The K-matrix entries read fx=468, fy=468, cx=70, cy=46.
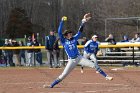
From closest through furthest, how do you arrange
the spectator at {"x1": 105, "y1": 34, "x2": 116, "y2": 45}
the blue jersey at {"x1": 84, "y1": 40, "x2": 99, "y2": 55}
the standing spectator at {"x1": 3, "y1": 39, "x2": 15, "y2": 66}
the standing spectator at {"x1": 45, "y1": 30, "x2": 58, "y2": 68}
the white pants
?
the white pants, the blue jersey at {"x1": 84, "y1": 40, "x2": 99, "y2": 55}, the standing spectator at {"x1": 45, "y1": 30, "x2": 58, "y2": 68}, the spectator at {"x1": 105, "y1": 34, "x2": 116, "y2": 45}, the standing spectator at {"x1": 3, "y1": 39, "x2": 15, "y2": 66}

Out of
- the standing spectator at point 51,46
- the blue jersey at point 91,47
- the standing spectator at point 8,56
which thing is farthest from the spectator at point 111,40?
the blue jersey at point 91,47

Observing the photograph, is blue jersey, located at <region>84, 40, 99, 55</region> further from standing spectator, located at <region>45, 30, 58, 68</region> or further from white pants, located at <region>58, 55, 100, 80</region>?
white pants, located at <region>58, 55, 100, 80</region>

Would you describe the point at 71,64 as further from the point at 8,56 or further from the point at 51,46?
the point at 8,56

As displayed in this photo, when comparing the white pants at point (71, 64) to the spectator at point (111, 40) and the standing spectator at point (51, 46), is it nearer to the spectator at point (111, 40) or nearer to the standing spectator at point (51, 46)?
the standing spectator at point (51, 46)

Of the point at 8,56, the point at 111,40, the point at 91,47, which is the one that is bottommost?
the point at 8,56

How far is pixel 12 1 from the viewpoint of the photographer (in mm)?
65812

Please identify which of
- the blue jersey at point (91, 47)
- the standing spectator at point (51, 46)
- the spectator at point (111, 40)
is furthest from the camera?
the spectator at point (111, 40)

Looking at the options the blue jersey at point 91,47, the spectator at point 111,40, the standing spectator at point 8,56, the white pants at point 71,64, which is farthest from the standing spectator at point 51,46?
the white pants at point 71,64

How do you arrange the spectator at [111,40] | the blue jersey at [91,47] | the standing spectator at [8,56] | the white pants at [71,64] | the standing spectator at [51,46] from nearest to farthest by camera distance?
the white pants at [71,64], the blue jersey at [91,47], the standing spectator at [51,46], the spectator at [111,40], the standing spectator at [8,56]

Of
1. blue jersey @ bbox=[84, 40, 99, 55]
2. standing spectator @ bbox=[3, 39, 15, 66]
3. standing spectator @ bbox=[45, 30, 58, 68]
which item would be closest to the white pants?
blue jersey @ bbox=[84, 40, 99, 55]

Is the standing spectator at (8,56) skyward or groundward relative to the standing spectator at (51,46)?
groundward

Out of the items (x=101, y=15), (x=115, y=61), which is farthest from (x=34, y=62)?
(x=101, y=15)

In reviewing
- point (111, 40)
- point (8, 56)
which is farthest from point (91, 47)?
point (8, 56)

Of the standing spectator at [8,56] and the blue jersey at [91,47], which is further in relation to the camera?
the standing spectator at [8,56]
